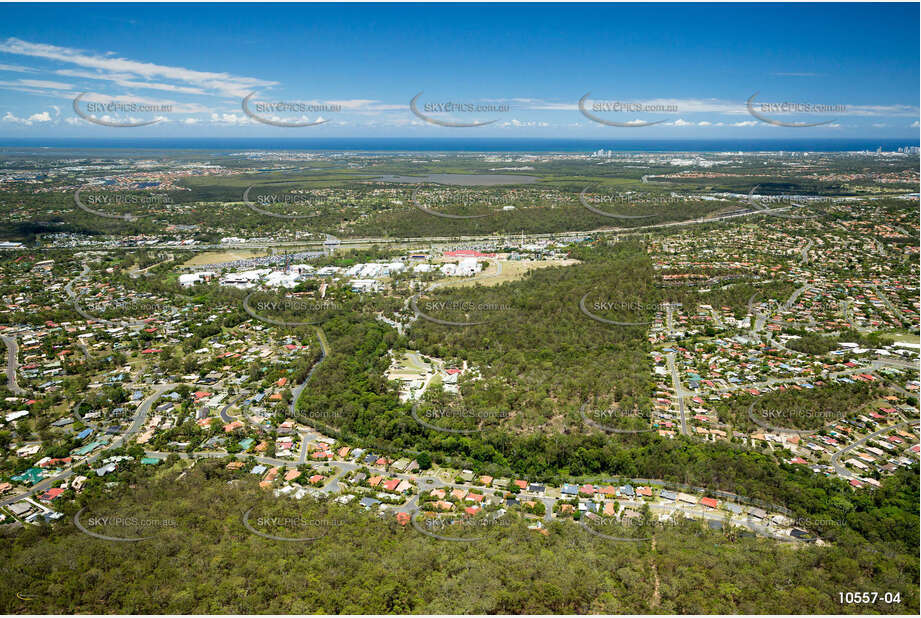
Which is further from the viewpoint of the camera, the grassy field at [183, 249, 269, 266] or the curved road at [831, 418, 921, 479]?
the grassy field at [183, 249, 269, 266]

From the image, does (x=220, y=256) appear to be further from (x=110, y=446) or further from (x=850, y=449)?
(x=850, y=449)

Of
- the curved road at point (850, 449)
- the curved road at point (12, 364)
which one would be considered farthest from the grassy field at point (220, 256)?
the curved road at point (850, 449)

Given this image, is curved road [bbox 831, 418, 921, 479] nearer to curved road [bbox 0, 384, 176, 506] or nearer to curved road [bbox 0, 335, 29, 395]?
curved road [bbox 0, 384, 176, 506]

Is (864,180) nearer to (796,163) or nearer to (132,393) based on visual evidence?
(796,163)

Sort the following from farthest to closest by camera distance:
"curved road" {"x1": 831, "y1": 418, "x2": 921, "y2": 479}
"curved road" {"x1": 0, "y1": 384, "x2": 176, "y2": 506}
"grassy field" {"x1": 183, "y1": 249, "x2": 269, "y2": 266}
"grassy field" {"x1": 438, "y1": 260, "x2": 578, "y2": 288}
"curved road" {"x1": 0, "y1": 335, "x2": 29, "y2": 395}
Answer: "grassy field" {"x1": 183, "y1": 249, "x2": 269, "y2": 266}
"grassy field" {"x1": 438, "y1": 260, "x2": 578, "y2": 288}
"curved road" {"x1": 0, "y1": 335, "x2": 29, "y2": 395}
"curved road" {"x1": 831, "y1": 418, "x2": 921, "y2": 479}
"curved road" {"x1": 0, "y1": 384, "x2": 176, "y2": 506}

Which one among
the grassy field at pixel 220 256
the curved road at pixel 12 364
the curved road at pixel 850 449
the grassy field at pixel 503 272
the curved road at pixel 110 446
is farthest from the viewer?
the grassy field at pixel 220 256

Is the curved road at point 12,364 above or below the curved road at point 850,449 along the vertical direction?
below

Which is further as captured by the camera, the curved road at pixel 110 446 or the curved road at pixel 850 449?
the curved road at pixel 850 449

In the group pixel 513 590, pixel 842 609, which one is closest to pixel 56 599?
pixel 513 590

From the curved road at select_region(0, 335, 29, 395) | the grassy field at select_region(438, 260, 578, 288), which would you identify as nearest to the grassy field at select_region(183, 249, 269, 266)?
the curved road at select_region(0, 335, 29, 395)

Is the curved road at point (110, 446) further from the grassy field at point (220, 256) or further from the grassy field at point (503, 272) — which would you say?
the grassy field at point (220, 256)

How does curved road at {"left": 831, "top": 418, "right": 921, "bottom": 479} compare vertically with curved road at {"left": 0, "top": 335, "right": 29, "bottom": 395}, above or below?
above
